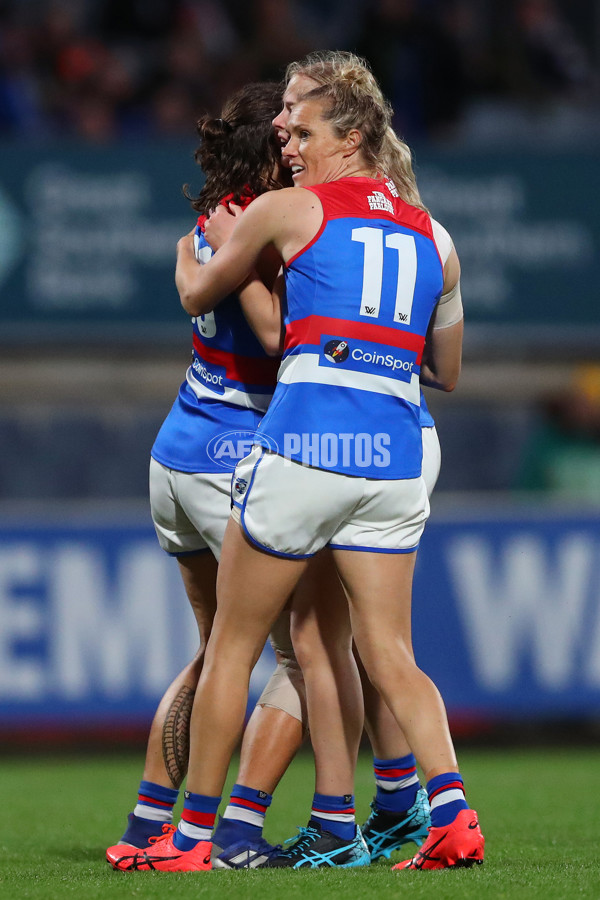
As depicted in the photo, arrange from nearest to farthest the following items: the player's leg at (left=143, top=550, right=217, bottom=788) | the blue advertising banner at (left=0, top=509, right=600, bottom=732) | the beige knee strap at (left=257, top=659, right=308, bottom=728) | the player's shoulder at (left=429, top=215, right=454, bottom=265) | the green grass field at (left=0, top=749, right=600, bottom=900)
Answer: the green grass field at (left=0, top=749, right=600, bottom=900), the player's shoulder at (left=429, top=215, right=454, bottom=265), the beige knee strap at (left=257, top=659, right=308, bottom=728), the player's leg at (left=143, top=550, right=217, bottom=788), the blue advertising banner at (left=0, top=509, right=600, bottom=732)

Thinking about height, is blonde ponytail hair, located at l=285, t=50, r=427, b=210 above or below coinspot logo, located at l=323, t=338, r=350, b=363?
above

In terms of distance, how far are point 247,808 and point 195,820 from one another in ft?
0.66

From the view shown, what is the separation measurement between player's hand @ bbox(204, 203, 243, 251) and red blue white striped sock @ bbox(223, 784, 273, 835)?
1.50 meters

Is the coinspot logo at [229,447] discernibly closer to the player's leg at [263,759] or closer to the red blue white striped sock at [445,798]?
the player's leg at [263,759]

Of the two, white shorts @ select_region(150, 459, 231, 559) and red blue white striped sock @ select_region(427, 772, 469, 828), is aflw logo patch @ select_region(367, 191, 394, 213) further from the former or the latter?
red blue white striped sock @ select_region(427, 772, 469, 828)

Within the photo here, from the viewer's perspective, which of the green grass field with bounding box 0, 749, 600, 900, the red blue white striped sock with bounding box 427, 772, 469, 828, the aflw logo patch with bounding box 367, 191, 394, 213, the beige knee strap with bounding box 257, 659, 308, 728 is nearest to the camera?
the green grass field with bounding box 0, 749, 600, 900

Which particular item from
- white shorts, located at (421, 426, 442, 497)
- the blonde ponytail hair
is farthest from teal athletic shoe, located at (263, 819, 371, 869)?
the blonde ponytail hair

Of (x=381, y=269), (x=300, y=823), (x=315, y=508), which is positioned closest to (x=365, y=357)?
(x=381, y=269)

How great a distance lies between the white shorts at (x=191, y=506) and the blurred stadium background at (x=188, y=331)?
306cm

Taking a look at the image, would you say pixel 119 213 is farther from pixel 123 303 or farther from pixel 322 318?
pixel 322 318

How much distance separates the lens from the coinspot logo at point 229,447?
12.1 ft

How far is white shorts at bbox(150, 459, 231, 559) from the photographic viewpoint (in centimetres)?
370

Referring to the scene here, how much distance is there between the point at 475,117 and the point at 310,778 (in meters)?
5.77

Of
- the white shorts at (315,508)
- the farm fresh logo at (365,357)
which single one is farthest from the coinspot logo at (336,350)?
the white shorts at (315,508)
